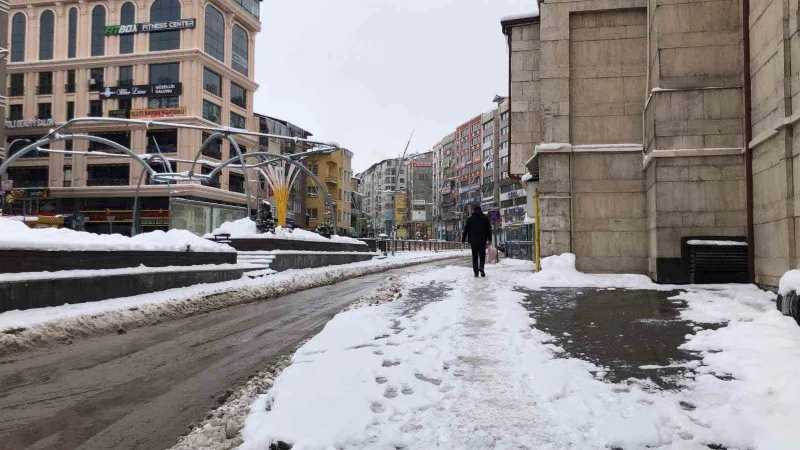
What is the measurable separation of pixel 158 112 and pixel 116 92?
482 centimetres

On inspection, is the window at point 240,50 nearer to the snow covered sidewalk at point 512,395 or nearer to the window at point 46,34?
the window at point 46,34

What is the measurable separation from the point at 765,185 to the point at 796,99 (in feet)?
5.67

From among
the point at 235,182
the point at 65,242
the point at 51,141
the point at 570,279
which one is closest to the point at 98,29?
the point at 235,182

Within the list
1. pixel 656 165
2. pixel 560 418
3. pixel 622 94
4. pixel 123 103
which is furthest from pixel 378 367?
pixel 123 103

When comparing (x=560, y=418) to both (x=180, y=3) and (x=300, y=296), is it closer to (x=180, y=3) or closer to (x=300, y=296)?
(x=300, y=296)

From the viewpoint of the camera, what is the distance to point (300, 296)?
37.8 feet

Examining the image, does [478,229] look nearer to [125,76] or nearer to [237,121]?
[237,121]

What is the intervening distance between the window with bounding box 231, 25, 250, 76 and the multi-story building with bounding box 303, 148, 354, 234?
668 inches

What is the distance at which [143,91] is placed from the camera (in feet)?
157

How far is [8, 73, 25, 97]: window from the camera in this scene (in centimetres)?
5075

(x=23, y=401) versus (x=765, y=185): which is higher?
(x=765, y=185)

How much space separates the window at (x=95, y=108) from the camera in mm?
48938

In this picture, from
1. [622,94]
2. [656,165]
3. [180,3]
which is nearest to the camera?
[656,165]

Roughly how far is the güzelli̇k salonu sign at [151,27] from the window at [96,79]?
3.66m
